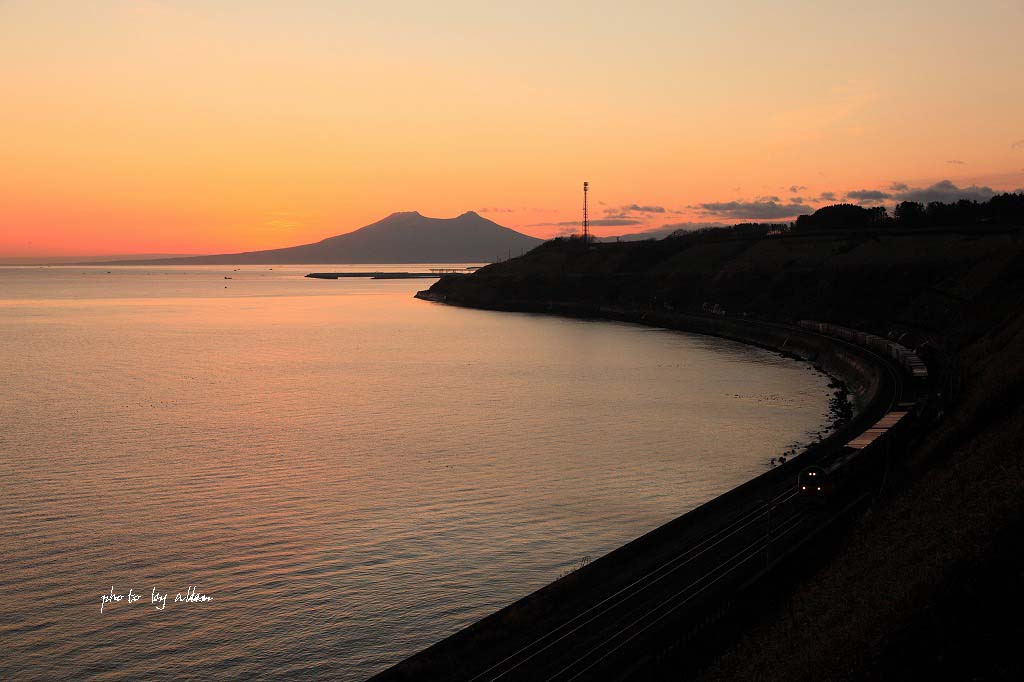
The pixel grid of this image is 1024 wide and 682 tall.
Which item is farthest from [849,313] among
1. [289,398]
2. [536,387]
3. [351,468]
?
[351,468]

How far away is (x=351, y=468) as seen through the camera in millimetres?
39469

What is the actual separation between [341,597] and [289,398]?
39.8 m

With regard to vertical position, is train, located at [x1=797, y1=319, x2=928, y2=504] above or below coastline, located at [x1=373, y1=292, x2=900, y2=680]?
above

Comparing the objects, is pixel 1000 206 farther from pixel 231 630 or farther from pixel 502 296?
pixel 231 630

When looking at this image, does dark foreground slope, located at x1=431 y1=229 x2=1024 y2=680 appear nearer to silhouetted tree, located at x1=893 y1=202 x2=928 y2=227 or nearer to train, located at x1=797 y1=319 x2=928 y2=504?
train, located at x1=797 y1=319 x2=928 y2=504

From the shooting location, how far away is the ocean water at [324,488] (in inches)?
869

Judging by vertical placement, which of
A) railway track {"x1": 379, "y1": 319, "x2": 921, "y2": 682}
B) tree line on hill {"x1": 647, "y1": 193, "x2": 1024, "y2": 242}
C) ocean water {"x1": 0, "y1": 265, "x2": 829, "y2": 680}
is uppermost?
tree line on hill {"x1": 647, "y1": 193, "x2": 1024, "y2": 242}

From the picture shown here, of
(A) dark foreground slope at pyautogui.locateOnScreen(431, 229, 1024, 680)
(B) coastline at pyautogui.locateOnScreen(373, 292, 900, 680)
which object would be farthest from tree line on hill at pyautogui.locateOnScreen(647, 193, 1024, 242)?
(B) coastline at pyautogui.locateOnScreen(373, 292, 900, 680)

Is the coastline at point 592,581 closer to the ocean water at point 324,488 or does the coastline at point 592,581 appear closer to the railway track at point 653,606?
the railway track at point 653,606

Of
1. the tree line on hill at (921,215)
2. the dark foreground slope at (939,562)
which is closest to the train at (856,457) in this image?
the dark foreground slope at (939,562)

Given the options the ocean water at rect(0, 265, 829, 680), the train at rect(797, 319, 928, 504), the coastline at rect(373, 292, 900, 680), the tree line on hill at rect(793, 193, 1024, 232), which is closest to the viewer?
the coastline at rect(373, 292, 900, 680)

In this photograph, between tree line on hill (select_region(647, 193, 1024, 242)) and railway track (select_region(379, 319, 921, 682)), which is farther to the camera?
tree line on hill (select_region(647, 193, 1024, 242))

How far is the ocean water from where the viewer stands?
22.1 metres

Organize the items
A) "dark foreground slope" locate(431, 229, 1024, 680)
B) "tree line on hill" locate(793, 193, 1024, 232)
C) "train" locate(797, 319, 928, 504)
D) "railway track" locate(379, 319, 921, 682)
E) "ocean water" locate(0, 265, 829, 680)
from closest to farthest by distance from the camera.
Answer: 1. "dark foreground slope" locate(431, 229, 1024, 680)
2. "railway track" locate(379, 319, 921, 682)
3. "ocean water" locate(0, 265, 829, 680)
4. "train" locate(797, 319, 928, 504)
5. "tree line on hill" locate(793, 193, 1024, 232)
